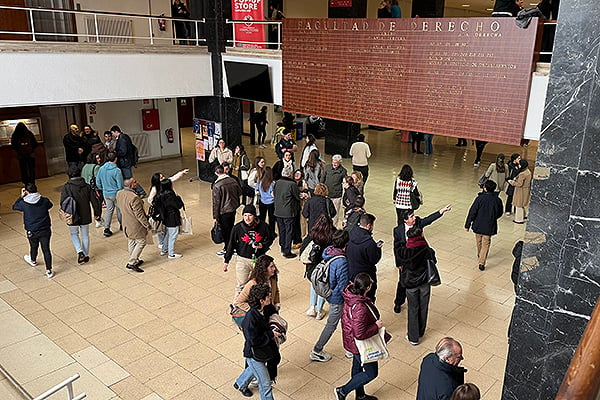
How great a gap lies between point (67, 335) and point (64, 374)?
0.87 m

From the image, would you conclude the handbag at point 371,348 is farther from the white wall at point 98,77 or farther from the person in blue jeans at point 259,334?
the white wall at point 98,77

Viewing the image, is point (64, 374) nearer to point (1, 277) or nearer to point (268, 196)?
point (1, 277)

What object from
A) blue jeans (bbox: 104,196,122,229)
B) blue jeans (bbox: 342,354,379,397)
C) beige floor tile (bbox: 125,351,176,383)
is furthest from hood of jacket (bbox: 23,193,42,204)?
blue jeans (bbox: 342,354,379,397)

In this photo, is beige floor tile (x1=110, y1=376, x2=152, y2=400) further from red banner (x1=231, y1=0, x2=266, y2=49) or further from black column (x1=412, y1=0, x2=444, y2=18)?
black column (x1=412, y1=0, x2=444, y2=18)

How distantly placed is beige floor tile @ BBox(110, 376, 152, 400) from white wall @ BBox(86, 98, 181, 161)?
10943 mm

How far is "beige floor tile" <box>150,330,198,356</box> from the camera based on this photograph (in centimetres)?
610

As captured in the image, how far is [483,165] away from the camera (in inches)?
638

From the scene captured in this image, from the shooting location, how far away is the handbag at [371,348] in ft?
15.2

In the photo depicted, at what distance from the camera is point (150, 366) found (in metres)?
5.80

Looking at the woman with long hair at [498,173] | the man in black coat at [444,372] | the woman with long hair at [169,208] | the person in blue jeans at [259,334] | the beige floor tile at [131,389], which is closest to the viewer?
the man in black coat at [444,372]

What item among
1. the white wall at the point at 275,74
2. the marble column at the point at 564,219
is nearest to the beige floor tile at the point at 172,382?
the marble column at the point at 564,219

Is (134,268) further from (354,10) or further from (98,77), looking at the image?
(354,10)

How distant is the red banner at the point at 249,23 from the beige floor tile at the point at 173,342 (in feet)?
21.5

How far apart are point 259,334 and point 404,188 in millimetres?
4975
